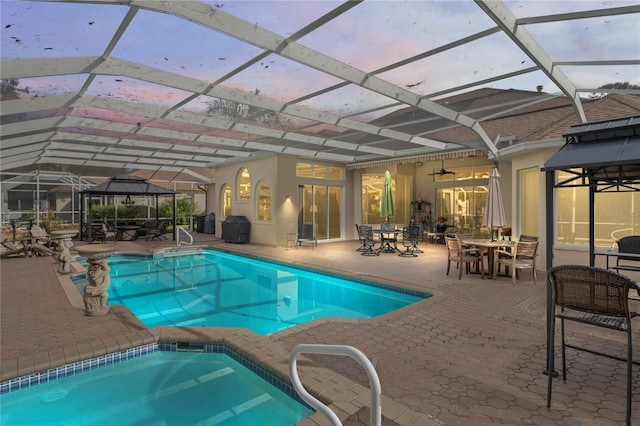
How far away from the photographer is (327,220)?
16.1 m

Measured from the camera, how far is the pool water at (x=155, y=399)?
328cm

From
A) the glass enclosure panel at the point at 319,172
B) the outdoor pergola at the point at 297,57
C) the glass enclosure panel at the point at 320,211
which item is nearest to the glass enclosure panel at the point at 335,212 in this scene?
the glass enclosure panel at the point at 320,211

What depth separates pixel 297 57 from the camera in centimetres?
489

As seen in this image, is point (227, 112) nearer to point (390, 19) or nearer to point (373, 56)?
point (373, 56)

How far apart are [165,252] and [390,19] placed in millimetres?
11464

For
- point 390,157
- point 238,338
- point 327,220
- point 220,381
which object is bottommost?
point 220,381

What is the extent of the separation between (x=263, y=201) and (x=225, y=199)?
371 centimetres

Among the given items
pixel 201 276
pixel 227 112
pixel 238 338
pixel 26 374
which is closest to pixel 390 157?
pixel 227 112

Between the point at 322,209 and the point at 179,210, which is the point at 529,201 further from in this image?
the point at 179,210

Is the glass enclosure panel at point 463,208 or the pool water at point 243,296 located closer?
the pool water at point 243,296

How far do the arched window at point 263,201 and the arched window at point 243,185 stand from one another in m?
0.93

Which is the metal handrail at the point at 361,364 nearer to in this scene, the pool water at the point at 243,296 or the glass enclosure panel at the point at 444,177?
the pool water at the point at 243,296

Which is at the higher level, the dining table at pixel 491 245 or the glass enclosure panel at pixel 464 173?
the glass enclosure panel at pixel 464 173

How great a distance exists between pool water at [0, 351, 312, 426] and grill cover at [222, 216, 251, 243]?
11.1 m
